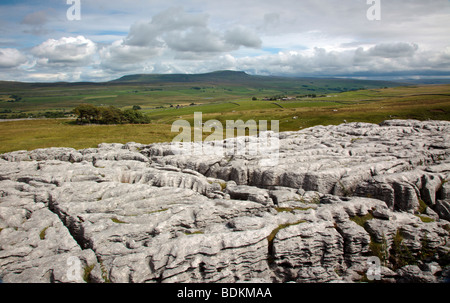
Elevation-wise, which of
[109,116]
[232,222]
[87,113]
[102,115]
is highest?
[87,113]

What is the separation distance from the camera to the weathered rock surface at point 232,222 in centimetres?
2105

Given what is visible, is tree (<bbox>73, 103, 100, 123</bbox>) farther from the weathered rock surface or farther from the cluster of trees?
the weathered rock surface

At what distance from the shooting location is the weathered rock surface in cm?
2105

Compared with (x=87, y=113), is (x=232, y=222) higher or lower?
lower

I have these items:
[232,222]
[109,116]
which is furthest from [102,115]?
[232,222]

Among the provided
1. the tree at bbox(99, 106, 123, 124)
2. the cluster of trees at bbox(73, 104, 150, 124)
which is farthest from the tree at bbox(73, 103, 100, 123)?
the tree at bbox(99, 106, 123, 124)

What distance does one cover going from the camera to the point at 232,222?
975 inches

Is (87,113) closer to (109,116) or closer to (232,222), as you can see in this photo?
(109,116)

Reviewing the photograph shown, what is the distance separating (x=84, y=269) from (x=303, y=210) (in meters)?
21.1

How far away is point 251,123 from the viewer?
410 ft

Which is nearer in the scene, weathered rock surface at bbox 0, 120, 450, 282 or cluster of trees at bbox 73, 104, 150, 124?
weathered rock surface at bbox 0, 120, 450, 282

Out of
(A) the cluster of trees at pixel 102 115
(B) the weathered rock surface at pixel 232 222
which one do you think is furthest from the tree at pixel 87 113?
(B) the weathered rock surface at pixel 232 222

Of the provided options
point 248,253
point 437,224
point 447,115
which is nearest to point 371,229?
point 437,224

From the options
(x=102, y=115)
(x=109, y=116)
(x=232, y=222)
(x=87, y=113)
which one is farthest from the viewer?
(x=109, y=116)
